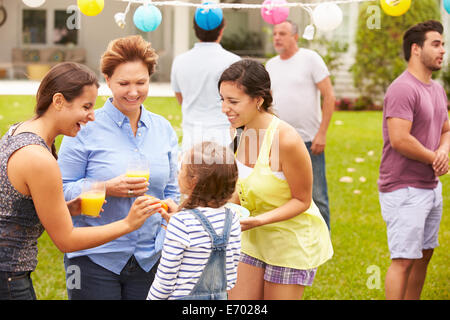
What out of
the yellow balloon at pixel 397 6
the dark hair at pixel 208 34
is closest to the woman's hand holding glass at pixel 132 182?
the yellow balloon at pixel 397 6

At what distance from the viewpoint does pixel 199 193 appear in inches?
83.2

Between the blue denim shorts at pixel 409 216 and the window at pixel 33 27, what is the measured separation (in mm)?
16123

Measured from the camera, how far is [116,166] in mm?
2441

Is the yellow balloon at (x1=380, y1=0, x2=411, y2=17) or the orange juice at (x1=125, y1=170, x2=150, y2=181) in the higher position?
the yellow balloon at (x1=380, y1=0, x2=411, y2=17)

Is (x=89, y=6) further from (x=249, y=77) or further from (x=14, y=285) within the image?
(x=14, y=285)

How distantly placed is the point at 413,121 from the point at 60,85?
2167mm

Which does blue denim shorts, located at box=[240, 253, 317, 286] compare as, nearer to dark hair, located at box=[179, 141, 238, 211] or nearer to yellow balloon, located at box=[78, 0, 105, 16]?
dark hair, located at box=[179, 141, 238, 211]

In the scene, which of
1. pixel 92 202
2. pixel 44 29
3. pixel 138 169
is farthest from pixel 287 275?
pixel 44 29

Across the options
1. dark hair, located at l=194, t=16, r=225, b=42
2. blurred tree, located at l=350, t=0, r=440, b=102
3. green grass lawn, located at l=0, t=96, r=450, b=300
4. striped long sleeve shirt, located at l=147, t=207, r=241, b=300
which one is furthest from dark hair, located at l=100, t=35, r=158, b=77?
blurred tree, located at l=350, t=0, r=440, b=102

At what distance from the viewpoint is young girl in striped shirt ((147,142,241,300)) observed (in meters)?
2.05

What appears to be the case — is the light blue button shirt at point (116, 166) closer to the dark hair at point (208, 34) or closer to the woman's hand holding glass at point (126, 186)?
the woman's hand holding glass at point (126, 186)

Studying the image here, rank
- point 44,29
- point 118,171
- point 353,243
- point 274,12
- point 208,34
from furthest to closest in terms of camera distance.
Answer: point 44,29 → point 353,243 → point 208,34 → point 274,12 → point 118,171
